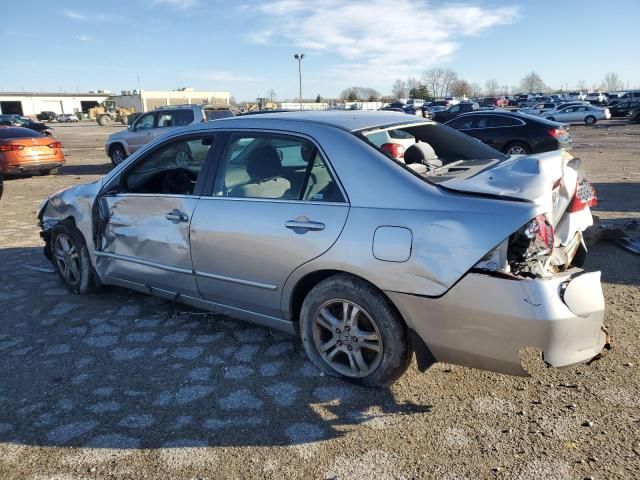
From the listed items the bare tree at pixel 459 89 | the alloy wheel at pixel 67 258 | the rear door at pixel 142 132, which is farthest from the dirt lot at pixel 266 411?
the bare tree at pixel 459 89

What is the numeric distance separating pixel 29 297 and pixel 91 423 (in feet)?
8.39

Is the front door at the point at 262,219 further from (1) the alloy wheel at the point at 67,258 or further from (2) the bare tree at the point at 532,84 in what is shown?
(2) the bare tree at the point at 532,84

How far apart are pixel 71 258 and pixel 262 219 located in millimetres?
2596

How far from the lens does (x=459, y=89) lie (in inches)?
5005

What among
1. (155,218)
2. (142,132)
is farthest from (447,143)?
(142,132)

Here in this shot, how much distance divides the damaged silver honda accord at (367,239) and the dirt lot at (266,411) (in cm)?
30

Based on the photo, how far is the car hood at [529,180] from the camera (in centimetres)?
269

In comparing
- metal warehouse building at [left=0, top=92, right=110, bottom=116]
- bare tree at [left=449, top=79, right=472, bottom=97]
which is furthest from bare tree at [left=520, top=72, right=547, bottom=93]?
metal warehouse building at [left=0, top=92, right=110, bottom=116]

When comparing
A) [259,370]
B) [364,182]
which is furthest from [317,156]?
[259,370]

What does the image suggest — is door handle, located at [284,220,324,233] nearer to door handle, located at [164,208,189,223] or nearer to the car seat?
the car seat

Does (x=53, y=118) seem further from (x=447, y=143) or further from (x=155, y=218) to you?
(x=447, y=143)

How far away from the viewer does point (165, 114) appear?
48.2ft

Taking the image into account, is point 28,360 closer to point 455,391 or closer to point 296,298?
point 296,298

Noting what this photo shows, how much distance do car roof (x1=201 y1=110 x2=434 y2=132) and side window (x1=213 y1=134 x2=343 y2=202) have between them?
15 cm
